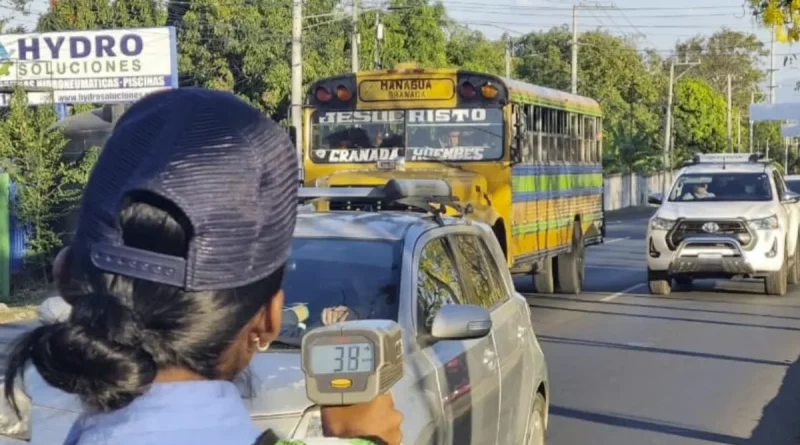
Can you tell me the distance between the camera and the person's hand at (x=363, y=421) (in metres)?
2.06

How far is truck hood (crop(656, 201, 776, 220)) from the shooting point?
1752 cm

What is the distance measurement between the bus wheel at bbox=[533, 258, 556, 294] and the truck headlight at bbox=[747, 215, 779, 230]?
9.51 ft

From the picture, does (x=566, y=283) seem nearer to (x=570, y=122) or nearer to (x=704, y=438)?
(x=570, y=122)

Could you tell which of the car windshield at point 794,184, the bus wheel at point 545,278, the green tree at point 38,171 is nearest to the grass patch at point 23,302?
the green tree at point 38,171

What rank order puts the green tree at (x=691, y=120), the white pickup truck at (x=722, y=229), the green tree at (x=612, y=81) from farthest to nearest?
the green tree at (x=691, y=120)
the green tree at (x=612, y=81)
the white pickup truck at (x=722, y=229)

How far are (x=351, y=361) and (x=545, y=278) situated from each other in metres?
16.3

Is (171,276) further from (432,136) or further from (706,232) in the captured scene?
(706,232)

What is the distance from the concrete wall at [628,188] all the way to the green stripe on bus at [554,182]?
3517cm

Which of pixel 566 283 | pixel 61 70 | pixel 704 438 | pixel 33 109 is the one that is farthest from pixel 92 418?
pixel 61 70

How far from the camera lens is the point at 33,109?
20.7m

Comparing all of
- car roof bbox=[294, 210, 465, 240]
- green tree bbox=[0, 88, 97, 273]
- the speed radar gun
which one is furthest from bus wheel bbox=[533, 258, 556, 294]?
the speed radar gun

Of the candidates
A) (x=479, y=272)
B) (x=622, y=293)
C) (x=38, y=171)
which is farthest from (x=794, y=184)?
(x=479, y=272)

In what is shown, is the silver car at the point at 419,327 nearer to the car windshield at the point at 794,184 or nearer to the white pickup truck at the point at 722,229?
the white pickup truck at the point at 722,229

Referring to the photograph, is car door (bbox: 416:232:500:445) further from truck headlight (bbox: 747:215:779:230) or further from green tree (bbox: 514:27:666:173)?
green tree (bbox: 514:27:666:173)
